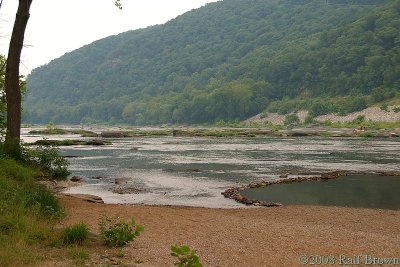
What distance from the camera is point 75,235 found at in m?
11.3

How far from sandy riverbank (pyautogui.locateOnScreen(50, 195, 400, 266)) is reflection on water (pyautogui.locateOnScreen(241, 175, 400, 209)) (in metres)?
3.39

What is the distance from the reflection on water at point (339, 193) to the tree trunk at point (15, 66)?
13623 mm

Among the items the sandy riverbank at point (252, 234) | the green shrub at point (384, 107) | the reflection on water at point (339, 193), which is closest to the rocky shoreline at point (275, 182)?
the reflection on water at point (339, 193)

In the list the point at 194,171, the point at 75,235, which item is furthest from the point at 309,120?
the point at 75,235

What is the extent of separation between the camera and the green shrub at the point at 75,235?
1123cm

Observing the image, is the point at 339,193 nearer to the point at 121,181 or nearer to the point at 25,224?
the point at 121,181

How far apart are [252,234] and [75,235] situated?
17.7 ft

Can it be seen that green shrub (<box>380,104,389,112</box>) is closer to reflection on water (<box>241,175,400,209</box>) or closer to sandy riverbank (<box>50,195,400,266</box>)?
reflection on water (<box>241,175,400,209</box>)

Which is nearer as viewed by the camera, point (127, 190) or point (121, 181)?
point (127, 190)

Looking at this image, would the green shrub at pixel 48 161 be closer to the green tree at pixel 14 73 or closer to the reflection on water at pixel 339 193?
the green tree at pixel 14 73

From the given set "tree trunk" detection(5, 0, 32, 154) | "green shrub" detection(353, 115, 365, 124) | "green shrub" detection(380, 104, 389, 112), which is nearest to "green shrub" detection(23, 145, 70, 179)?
"tree trunk" detection(5, 0, 32, 154)

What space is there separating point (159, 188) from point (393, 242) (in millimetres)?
17670

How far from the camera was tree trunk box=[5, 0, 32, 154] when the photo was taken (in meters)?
22.9

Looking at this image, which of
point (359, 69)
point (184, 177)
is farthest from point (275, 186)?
point (359, 69)
